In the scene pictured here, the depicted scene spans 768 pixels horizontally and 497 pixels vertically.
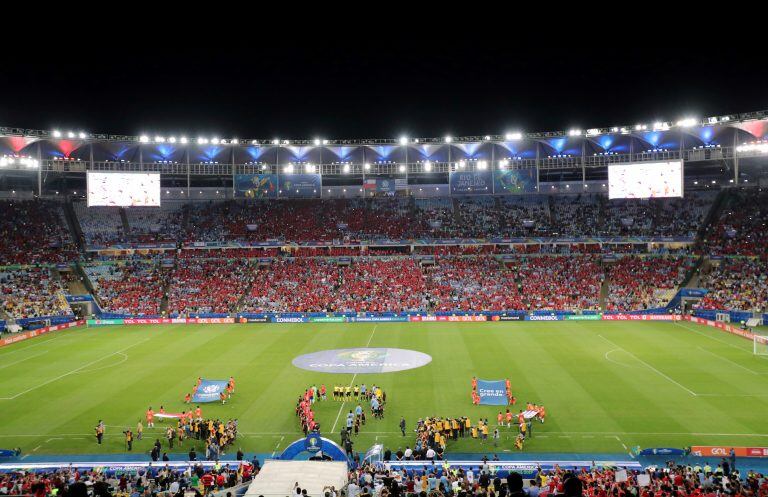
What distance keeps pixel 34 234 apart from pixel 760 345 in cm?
7348

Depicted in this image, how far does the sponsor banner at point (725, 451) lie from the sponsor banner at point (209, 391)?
22.2 metres

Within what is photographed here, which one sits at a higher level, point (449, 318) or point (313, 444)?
point (313, 444)

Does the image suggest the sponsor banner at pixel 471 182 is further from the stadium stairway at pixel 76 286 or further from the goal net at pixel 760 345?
the stadium stairway at pixel 76 286

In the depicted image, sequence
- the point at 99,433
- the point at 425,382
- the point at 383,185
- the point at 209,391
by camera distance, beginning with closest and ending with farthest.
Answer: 1. the point at 99,433
2. the point at 209,391
3. the point at 425,382
4. the point at 383,185

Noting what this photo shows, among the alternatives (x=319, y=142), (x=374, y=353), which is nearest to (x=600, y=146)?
(x=319, y=142)

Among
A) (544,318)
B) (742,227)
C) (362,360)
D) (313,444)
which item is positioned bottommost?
(362,360)

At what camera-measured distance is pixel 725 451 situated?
21406 millimetres

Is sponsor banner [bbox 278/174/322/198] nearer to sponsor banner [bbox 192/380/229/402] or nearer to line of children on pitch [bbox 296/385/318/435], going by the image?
sponsor banner [bbox 192/380/229/402]

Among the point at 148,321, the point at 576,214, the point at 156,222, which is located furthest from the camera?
the point at 156,222

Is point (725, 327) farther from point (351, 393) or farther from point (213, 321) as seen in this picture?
point (213, 321)

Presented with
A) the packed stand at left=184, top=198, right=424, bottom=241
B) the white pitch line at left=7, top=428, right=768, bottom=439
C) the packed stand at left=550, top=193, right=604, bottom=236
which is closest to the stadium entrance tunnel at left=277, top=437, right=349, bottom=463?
the white pitch line at left=7, top=428, right=768, bottom=439

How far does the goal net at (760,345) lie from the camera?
3832 centimetres

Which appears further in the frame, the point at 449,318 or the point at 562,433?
the point at 449,318

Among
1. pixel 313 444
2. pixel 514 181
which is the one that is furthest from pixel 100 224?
pixel 313 444
